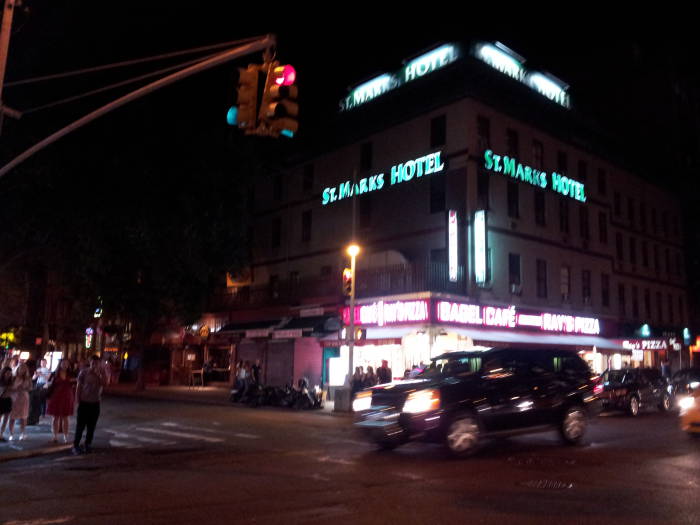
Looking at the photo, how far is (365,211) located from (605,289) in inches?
561

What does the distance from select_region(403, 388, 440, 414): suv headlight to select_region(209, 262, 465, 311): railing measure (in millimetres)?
14238

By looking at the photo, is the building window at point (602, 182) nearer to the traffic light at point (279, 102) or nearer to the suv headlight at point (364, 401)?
the suv headlight at point (364, 401)

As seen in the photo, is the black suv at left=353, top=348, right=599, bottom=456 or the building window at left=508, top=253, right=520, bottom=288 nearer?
the black suv at left=353, top=348, right=599, bottom=456

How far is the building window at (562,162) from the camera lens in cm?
3231

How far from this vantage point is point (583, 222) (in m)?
33.8

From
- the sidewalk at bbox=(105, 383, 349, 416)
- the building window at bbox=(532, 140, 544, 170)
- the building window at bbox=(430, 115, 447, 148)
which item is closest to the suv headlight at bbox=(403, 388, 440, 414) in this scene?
the sidewalk at bbox=(105, 383, 349, 416)

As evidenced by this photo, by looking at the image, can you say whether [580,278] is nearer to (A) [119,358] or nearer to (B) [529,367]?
(B) [529,367]

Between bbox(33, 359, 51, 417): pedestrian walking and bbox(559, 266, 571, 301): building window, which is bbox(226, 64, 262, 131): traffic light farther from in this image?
bbox(559, 266, 571, 301): building window

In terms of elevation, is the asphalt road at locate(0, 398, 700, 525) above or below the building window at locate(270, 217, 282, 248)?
below

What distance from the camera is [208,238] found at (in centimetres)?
3105

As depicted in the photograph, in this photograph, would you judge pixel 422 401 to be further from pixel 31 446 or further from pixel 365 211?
pixel 365 211

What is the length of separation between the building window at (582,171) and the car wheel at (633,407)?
15.5 metres

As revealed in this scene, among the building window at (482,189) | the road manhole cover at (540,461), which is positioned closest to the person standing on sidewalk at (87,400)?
the road manhole cover at (540,461)

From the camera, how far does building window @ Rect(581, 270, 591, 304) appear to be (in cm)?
3341
